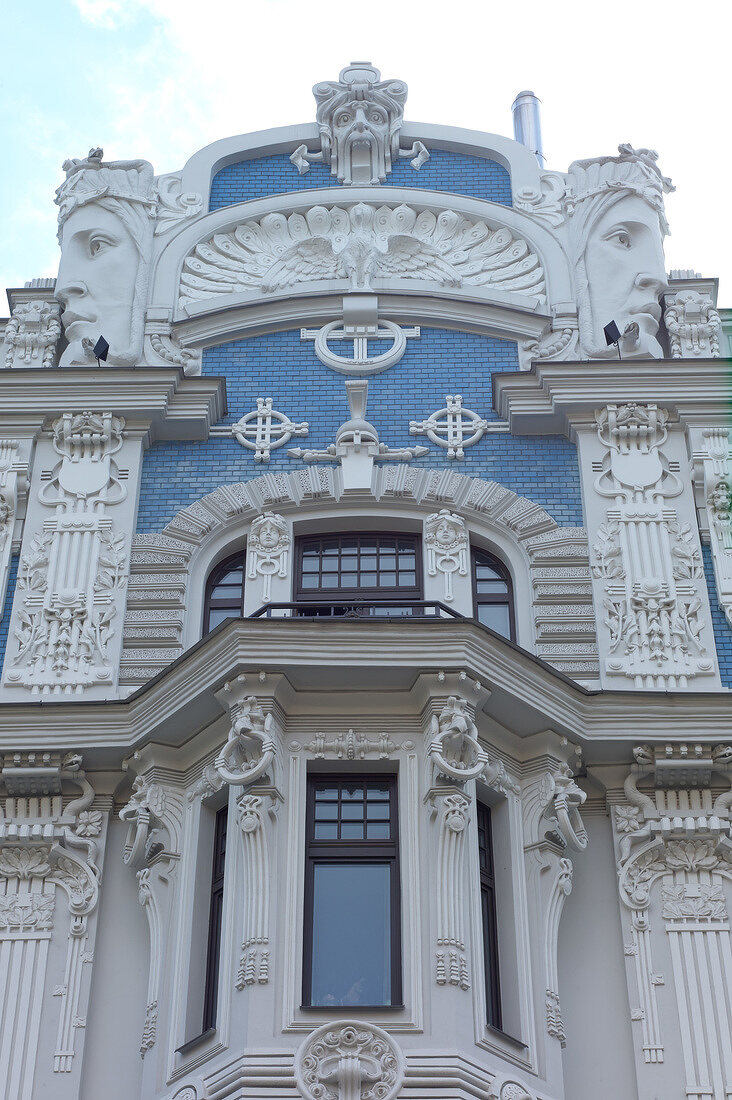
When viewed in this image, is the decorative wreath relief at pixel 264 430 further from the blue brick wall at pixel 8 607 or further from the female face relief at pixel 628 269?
the female face relief at pixel 628 269

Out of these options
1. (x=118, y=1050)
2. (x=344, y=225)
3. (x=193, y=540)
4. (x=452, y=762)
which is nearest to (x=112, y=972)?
(x=118, y=1050)

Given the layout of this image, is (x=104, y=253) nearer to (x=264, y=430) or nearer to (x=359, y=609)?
(x=264, y=430)

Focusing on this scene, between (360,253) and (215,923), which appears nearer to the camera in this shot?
(215,923)

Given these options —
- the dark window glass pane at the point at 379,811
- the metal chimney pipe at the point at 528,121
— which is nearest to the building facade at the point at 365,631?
the dark window glass pane at the point at 379,811

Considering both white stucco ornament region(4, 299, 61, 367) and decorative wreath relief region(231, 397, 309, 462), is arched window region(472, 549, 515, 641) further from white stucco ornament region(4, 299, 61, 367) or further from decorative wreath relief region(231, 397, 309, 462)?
white stucco ornament region(4, 299, 61, 367)

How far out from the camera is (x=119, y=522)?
1750 centimetres

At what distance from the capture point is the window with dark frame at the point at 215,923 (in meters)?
14.4

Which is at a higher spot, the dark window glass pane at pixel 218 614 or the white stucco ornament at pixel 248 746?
the dark window glass pane at pixel 218 614

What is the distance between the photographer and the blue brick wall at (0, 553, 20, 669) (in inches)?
658

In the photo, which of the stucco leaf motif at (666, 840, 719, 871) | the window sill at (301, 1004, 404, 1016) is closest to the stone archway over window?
the stucco leaf motif at (666, 840, 719, 871)

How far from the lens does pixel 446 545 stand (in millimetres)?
17250

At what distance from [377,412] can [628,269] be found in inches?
125

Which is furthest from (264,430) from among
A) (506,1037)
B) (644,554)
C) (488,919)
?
(506,1037)

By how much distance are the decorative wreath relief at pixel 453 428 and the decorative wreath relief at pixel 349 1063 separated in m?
6.61
